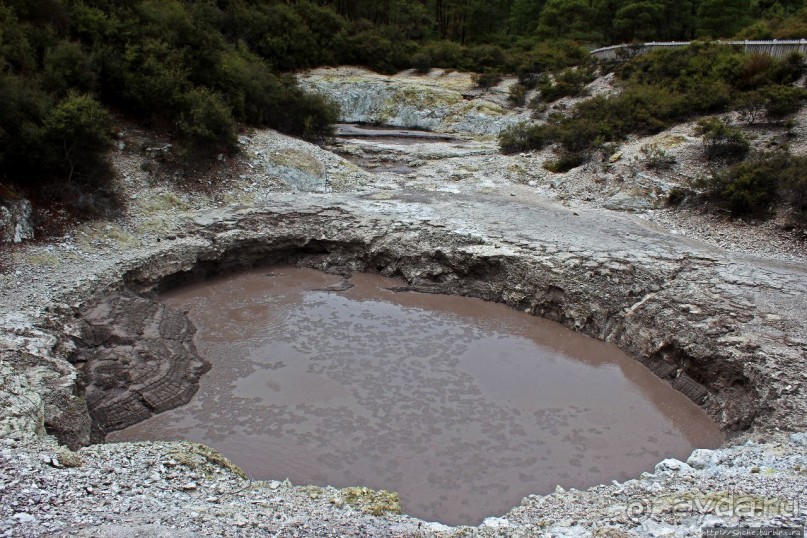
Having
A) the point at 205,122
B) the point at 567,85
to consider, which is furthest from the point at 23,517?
the point at 567,85

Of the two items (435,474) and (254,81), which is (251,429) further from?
(254,81)

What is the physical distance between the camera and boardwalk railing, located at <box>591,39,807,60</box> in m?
24.2

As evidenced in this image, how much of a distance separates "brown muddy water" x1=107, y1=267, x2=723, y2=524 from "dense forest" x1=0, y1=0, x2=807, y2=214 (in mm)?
5284

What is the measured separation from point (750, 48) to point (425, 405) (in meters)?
26.3

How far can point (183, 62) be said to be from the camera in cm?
2091

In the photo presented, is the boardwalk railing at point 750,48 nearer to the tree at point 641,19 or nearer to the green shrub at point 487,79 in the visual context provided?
the green shrub at point 487,79

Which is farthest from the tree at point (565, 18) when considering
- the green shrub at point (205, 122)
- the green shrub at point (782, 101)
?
the green shrub at point (205, 122)

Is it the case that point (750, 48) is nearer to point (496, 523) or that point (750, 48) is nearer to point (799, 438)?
point (799, 438)

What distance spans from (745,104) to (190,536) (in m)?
23.6

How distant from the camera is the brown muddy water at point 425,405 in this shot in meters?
8.70

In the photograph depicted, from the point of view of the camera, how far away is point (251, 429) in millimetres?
9586

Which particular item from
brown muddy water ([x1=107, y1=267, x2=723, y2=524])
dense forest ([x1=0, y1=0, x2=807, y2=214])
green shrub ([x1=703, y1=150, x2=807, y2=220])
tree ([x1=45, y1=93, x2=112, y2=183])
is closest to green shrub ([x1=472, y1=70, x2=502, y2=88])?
dense forest ([x1=0, y1=0, x2=807, y2=214])

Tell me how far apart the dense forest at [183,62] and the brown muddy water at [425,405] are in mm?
5284

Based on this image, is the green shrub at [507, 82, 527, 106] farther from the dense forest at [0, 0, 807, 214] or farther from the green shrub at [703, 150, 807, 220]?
the green shrub at [703, 150, 807, 220]
